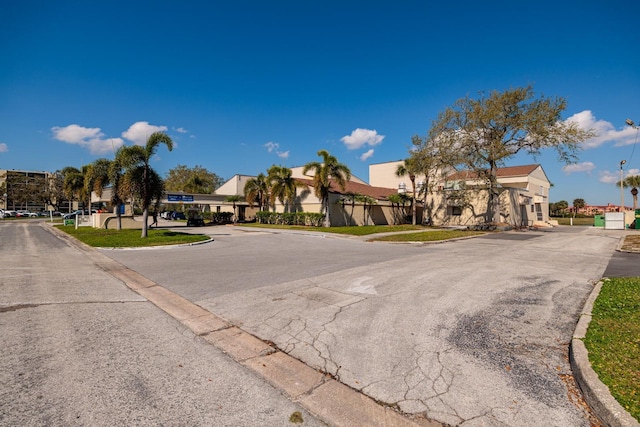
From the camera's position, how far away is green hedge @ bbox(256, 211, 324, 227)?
1238 inches

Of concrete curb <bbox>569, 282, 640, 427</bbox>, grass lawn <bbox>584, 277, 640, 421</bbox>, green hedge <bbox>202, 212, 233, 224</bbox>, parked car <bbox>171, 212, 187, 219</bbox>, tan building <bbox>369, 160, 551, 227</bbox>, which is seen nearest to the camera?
concrete curb <bbox>569, 282, 640, 427</bbox>

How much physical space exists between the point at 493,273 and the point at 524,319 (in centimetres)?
402

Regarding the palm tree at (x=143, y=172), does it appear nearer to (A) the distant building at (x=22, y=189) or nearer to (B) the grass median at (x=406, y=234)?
(B) the grass median at (x=406, y=234)

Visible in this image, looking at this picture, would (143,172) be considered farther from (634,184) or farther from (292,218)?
(634,184)

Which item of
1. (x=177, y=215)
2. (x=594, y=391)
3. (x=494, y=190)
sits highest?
(x=494, y=190)

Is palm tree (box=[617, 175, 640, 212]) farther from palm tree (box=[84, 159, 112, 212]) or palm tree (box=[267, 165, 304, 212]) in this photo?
palm tree (box=[84, 159, 112, 212])

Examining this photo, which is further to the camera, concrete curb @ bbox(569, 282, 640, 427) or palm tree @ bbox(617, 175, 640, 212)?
palm tree @ bbox(617, 175, 640, 212)

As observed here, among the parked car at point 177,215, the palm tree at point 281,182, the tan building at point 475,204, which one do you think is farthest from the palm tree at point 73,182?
the tan building at point 475,204

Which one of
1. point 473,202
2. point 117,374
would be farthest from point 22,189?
point 117,374

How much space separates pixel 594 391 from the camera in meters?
2.89

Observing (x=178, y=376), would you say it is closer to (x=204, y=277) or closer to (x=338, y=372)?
(x=338, y=372)

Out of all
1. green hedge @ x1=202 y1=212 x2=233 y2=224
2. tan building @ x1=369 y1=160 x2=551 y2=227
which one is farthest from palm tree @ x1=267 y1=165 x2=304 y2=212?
tan building @ x1=369 y1=160 x2=551 y2=227

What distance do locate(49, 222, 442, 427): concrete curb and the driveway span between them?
6.1 inches

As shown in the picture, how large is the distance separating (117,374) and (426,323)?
414cm
